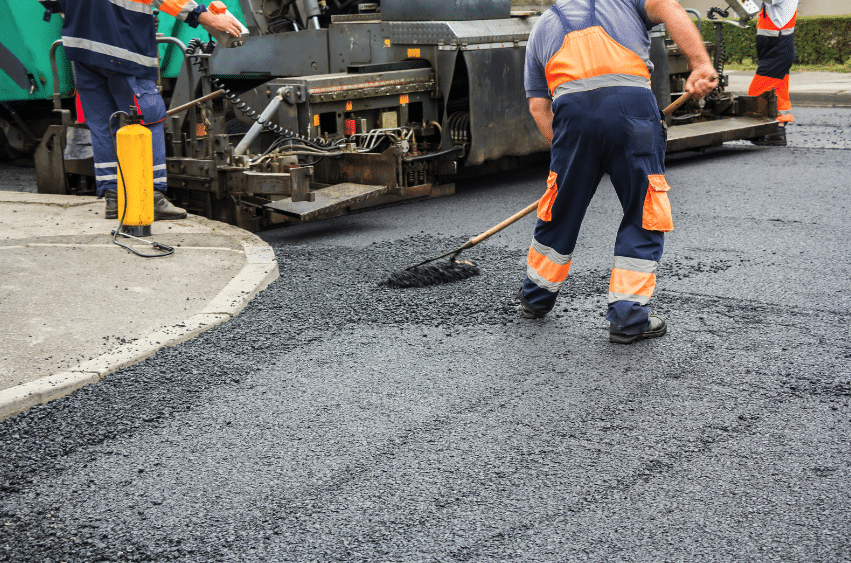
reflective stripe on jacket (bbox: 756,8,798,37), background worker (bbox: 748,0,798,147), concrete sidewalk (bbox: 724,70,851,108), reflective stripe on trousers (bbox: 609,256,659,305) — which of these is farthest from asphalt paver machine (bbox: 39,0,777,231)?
concrete sidewalk (bbox: 724,70,851,108)

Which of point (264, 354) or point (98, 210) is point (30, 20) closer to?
point (98, 210)

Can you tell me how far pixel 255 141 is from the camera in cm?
638

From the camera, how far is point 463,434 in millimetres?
2768

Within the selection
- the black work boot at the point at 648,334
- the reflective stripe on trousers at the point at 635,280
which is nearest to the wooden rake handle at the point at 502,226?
the reflective stripe on trousers at the point at 635,280

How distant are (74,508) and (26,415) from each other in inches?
27.0

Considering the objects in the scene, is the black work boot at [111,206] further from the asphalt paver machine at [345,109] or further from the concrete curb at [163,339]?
the concrete curb at [163,339]

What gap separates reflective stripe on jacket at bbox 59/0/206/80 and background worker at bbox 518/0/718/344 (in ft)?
9.10

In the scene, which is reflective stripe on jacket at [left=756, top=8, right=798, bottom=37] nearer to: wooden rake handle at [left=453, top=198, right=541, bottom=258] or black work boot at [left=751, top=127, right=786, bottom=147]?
black work boot at [left=751, top=127, right=786, bottom=147]

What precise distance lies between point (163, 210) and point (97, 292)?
5.15 feet

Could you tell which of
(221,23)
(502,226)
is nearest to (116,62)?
(221,23)

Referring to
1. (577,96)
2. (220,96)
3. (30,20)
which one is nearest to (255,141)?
(220,96)

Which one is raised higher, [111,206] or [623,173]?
[623,173]

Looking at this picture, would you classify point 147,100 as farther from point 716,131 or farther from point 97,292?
point 716,131

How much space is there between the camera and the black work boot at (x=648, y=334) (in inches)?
140
